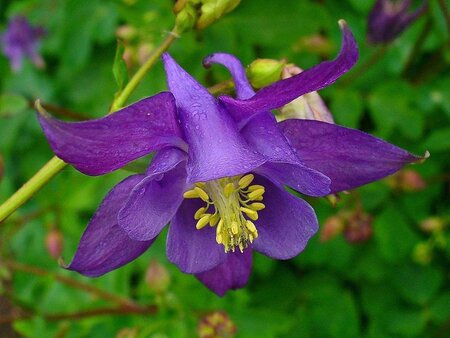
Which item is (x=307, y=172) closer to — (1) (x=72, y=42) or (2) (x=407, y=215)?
(2) (x=407, y=215)

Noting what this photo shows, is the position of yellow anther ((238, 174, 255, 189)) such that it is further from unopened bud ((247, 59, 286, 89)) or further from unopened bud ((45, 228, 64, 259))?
unopened bud ((45, 228, 64, 259))

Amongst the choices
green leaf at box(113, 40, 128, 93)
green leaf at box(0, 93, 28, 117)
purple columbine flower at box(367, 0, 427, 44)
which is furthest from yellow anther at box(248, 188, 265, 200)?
purple columbine flower at box(367, 0, 427, 44)

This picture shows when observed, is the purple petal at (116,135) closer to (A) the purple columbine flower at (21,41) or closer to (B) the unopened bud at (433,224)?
(B) the unopened bud at (433,224)

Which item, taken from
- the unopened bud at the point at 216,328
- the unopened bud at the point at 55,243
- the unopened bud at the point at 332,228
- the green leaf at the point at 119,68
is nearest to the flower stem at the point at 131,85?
the green leaf at the point at 119,68

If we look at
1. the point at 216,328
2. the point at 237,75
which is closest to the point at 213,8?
the point at 237,75

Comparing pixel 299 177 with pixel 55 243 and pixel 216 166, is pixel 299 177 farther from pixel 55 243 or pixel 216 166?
pixel 55 243

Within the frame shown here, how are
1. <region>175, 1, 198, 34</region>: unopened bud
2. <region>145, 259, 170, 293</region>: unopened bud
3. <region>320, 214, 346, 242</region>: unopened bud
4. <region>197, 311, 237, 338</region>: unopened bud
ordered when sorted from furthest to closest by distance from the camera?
<region>320, 214, 346, 242</region>: unopened bud, <region>145, 259, 170, 293</region>: unopened bud, <region>197, 311, 237, 338</region>: unopened bud, <region>175, 1, 198, 34</region>: unopened bud
